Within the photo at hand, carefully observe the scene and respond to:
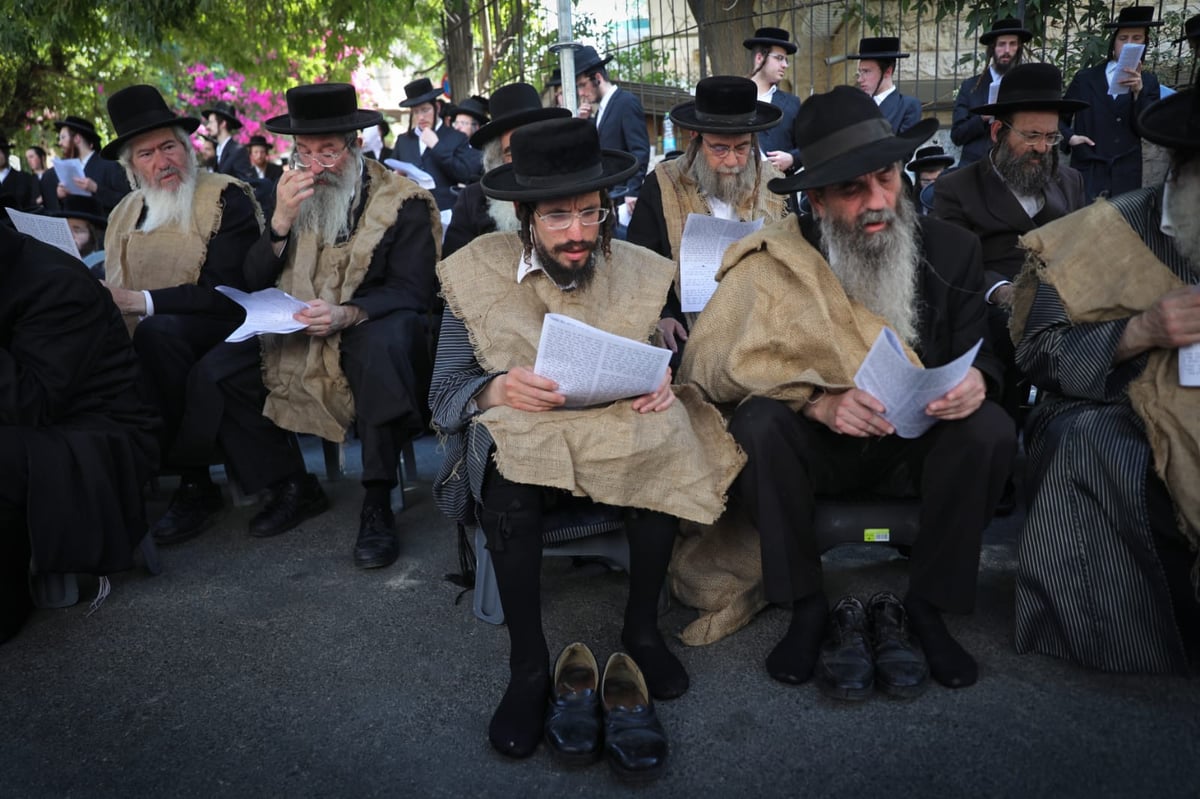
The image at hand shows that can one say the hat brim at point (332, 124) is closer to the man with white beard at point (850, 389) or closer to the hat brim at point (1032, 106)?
the man with white beard at point (850, 389)

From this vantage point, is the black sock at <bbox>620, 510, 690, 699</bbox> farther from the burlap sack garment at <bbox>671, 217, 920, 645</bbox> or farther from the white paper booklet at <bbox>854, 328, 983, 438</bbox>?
the white paper booklet at <bbox>854, 328, 983, 438</bbox>

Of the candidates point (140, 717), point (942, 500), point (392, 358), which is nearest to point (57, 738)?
point (140, 717)

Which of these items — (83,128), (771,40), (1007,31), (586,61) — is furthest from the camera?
(83,128)

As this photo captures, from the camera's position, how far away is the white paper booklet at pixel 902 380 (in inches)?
110

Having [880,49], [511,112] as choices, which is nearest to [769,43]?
[880,49]

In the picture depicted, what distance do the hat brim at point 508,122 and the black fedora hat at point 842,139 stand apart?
2.14m

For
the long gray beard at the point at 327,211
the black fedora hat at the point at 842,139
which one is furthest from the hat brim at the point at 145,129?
the black fedora hat at the point at 842,139

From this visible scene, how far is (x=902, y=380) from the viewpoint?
292 centimetres

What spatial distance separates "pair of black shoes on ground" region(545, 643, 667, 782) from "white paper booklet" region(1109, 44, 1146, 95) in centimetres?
609

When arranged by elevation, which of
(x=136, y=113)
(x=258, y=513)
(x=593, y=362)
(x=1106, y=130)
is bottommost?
(x=258, y=513)

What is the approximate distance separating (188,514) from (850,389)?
3.29 metres

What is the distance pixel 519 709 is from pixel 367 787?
461 mm

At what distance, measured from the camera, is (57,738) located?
306 cm

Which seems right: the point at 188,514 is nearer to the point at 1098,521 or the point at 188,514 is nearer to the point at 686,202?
the point at 686,202
